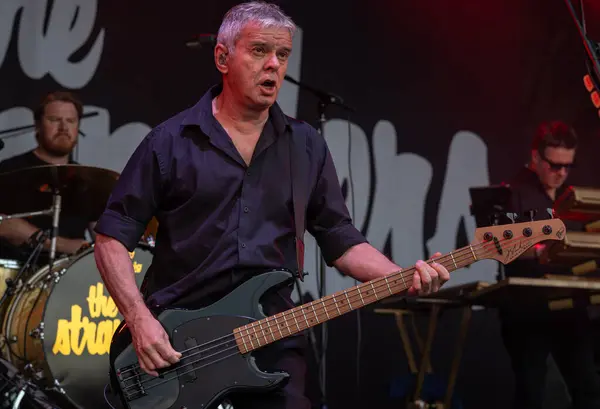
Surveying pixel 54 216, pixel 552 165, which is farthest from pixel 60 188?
pixel 552 165

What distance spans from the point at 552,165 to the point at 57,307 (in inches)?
134

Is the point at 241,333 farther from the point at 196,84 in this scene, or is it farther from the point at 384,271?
the point at 196,84

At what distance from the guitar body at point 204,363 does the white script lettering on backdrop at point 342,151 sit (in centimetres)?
303

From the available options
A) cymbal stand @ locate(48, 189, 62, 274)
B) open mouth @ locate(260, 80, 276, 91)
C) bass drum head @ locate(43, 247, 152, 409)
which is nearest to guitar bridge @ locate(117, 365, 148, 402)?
open mouth @ locate(260, 80, 276, 91)

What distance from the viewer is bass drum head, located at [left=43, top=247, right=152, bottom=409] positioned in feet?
14.7

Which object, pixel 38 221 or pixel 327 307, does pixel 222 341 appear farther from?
pixel 38 221

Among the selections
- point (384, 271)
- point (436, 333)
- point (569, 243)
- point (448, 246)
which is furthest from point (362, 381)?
point (384, 271)

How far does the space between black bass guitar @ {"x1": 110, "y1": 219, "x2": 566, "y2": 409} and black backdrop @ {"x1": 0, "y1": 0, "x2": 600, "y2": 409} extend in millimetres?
3108

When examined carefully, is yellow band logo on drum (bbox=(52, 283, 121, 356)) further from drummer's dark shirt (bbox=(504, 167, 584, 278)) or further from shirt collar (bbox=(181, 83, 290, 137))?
drummer's dark shirt (bbox=(504, 167, 584, 278))

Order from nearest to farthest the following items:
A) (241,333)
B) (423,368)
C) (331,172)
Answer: (241,333) < (331,172) < (423,368)

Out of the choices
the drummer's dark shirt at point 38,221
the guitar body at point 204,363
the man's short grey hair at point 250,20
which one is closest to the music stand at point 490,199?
the drummer's dark shirt at point 38,221

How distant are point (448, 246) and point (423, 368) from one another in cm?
117

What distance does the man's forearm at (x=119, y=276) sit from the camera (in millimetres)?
2836

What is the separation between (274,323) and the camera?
112 inches
